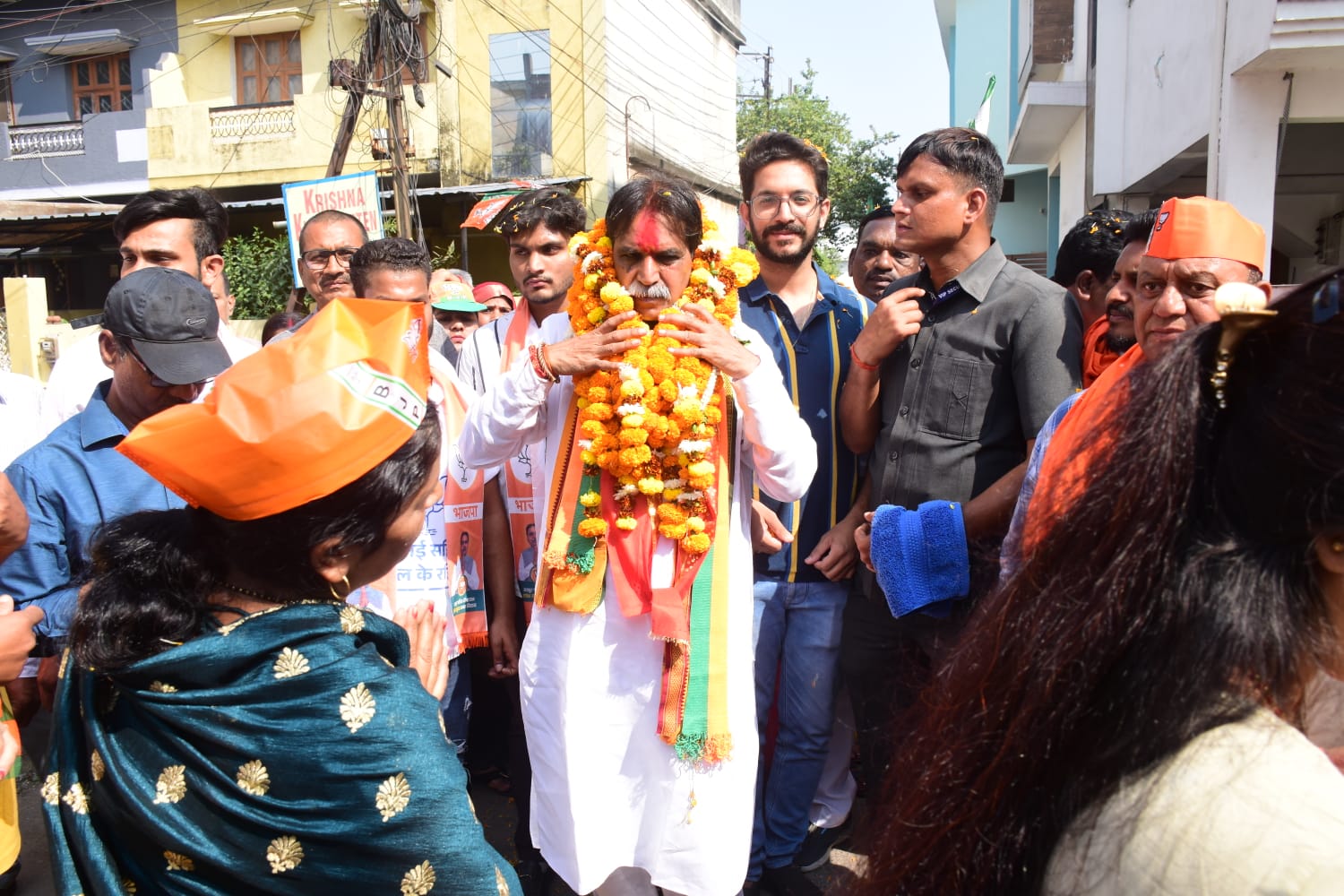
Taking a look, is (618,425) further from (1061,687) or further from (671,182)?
(1061,687)

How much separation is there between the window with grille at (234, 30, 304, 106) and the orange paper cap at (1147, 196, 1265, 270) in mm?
17773

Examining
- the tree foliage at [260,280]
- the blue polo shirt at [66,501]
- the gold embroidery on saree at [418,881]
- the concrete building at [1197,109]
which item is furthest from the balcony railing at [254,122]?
the gold embroidery on saree at [418,881]

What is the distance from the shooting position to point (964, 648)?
1128 mm

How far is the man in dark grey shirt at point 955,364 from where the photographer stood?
2.61 meters

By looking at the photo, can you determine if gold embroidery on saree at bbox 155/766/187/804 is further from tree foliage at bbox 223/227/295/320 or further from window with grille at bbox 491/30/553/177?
window with grille at bbox 491/30/553/177

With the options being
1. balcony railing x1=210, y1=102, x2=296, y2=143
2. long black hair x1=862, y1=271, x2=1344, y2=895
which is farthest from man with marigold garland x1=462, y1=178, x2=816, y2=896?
balcony railing x1=210, y1=102, x2=296, y2=143

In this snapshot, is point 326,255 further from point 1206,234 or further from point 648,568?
point 1206,234

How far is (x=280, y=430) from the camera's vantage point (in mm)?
1176

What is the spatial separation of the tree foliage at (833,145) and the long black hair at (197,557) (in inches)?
1062

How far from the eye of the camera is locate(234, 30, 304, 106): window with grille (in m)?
17.0

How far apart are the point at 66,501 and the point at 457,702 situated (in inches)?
59.1

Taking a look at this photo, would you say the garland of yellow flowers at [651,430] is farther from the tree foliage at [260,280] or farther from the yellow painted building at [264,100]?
the yellow painted building at [264,100]

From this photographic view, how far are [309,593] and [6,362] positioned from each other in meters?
14.2

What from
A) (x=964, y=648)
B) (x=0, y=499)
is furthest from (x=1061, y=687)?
(x=0, y=499)
